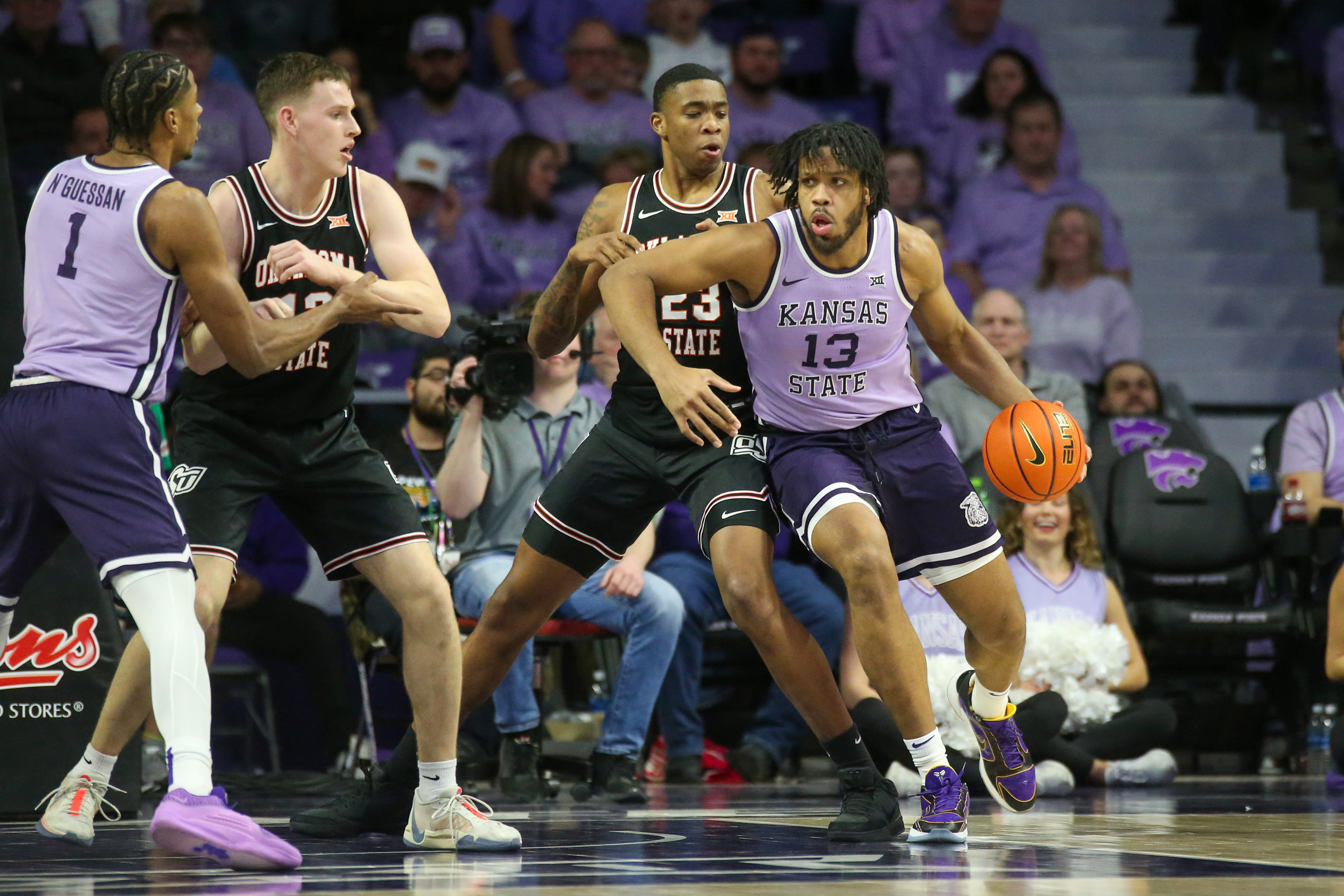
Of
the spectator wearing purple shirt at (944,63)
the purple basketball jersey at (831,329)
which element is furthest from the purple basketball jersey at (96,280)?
the spectator wearing purple shirt at (944,63)

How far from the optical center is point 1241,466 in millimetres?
9578

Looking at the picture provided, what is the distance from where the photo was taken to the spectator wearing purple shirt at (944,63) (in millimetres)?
9930

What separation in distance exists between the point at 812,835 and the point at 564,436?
2655 millimetres

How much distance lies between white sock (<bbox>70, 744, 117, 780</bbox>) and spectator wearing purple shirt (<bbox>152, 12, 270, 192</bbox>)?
4.74 m

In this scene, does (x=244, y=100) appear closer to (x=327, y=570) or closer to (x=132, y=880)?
(x=327, y=570)

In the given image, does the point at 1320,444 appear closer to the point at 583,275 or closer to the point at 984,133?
the point at 984,133

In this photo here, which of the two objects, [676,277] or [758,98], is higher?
[758,98]

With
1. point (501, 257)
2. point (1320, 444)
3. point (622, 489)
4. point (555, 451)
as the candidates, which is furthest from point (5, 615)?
point (1320, 444)

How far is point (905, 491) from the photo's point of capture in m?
4.27

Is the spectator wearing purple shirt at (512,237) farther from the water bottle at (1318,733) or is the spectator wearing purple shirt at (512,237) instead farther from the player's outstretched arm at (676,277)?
the player's outstretched arm at (676,277)

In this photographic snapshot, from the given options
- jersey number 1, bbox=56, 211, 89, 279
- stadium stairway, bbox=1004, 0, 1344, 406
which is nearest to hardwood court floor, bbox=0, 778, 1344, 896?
jersey number 1, bbox=56, 211, 89, 279

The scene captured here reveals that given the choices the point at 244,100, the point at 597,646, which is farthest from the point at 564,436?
the point at 244,100

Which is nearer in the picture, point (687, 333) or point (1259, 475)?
point (687, 333)

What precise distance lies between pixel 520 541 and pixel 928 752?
2010mm
